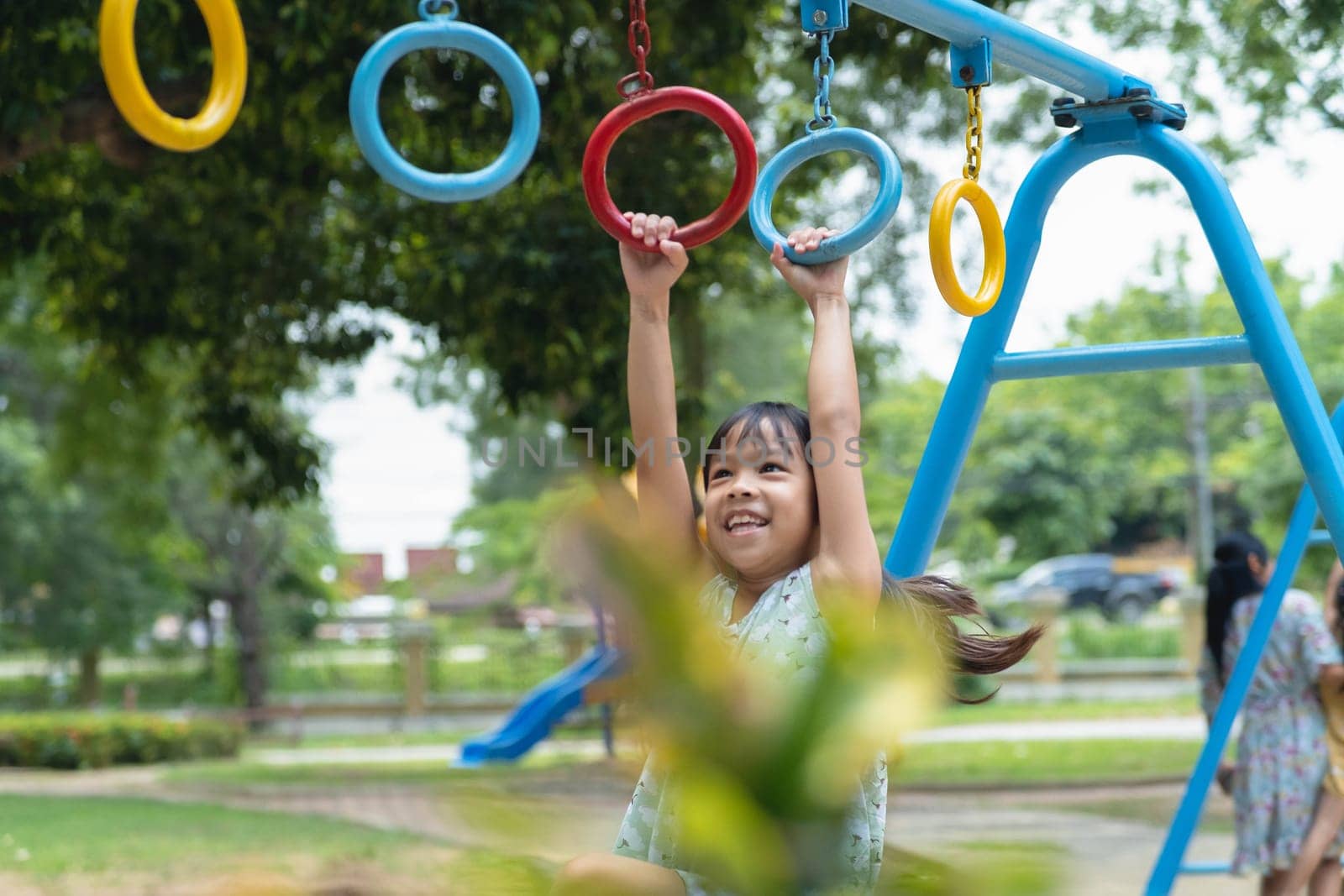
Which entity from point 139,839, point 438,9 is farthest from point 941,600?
point 139,839

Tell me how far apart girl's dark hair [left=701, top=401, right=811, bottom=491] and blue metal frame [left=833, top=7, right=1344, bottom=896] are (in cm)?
70

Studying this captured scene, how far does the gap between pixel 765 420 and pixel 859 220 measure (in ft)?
1.32

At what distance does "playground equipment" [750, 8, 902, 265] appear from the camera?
217 centimetres

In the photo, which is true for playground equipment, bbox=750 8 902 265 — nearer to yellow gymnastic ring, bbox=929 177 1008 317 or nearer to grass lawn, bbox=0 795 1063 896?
yellow gymnastic ring, bbox=929 177 1008 317

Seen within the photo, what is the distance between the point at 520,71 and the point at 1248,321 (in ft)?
4.28

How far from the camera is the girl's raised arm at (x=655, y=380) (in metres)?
2.04

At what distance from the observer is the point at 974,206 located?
2596 millimetres

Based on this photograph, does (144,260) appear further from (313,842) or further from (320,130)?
(313,842)

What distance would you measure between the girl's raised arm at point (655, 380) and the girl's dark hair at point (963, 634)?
29cm

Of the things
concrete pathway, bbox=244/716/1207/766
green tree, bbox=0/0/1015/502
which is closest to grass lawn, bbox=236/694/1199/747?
concrete pathway, bbox=244/716/1207/766

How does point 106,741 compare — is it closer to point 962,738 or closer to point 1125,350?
point 962,738

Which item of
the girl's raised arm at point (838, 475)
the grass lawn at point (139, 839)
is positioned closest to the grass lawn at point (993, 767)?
the grass lawn at point (139, 839)

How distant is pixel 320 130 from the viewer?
18.6 feet

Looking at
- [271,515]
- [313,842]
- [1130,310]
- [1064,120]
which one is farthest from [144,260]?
[1130,310]
